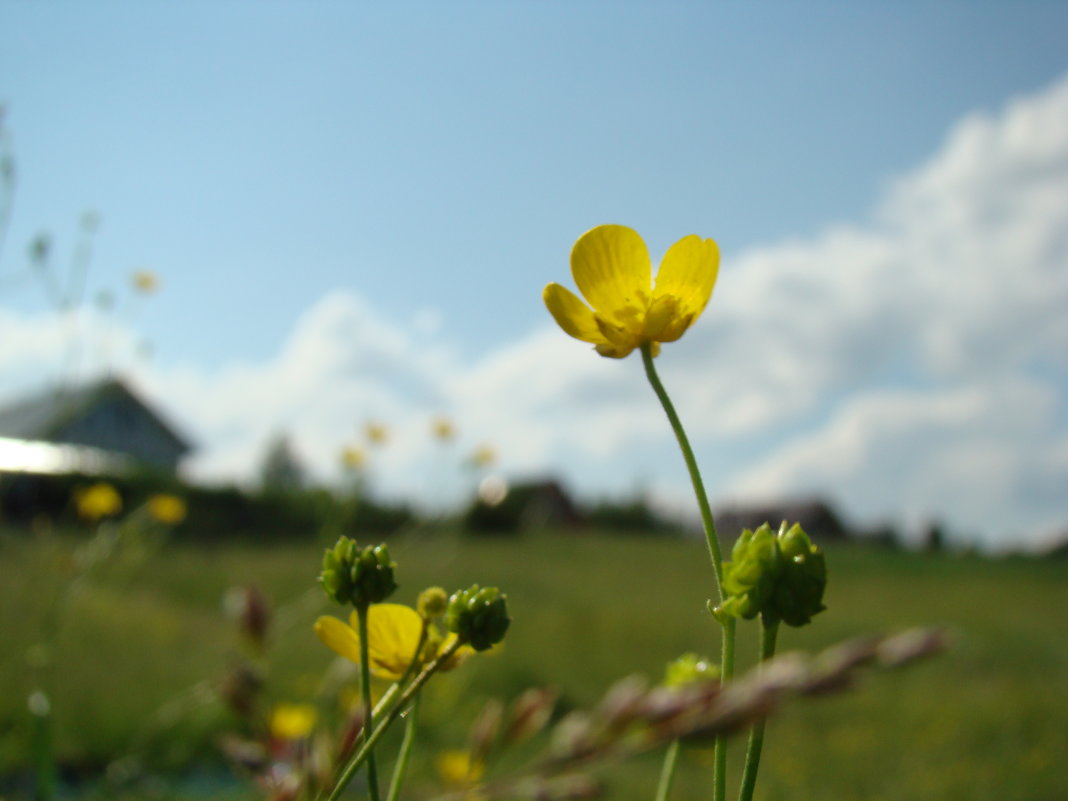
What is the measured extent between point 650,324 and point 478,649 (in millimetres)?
188

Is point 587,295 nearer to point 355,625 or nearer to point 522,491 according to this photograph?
point 355,625

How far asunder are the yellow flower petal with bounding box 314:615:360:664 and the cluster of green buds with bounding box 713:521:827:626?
14cm

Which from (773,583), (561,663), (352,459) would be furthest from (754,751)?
(561,663)

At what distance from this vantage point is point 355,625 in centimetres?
34

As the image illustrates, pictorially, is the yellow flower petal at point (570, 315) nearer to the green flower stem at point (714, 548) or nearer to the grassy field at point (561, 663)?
the green flower stem at point (714, 548)

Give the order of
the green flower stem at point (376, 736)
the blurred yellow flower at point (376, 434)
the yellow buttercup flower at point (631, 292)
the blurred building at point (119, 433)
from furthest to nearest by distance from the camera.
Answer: the blurred building at point (119, 433), the blurred yellow flower at point (376, 434), the yellow buttercup flower at point (631, 292), the green flower stem at point (376, 736)

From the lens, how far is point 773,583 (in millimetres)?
315

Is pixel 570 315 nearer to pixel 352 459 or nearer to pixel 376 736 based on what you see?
pixel 376 736

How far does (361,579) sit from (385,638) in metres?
0.04

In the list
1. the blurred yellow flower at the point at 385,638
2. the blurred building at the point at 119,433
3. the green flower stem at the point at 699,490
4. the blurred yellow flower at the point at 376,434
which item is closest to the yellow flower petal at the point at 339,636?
the blurred yellow flower at the point at 385,638

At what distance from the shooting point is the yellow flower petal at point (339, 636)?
35 cm

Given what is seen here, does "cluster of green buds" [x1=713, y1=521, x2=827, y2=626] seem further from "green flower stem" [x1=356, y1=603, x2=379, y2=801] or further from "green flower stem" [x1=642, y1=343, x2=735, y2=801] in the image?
"green flower stem" [x1=356, y1=603, x2=379, y2=801]

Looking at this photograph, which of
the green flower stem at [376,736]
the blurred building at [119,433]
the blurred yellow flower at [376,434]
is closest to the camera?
the green flower stem at [376,736]

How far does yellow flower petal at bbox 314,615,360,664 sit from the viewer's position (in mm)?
348
